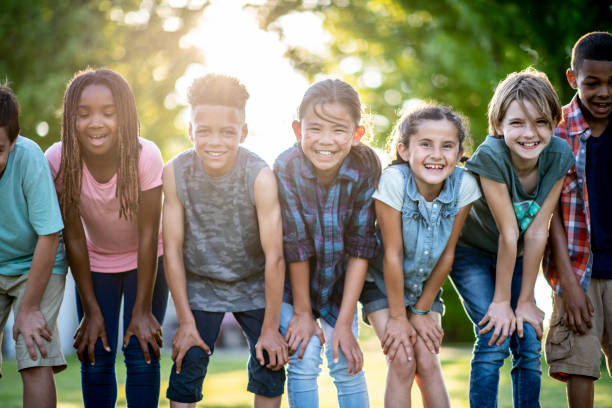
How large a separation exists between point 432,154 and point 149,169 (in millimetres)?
1569

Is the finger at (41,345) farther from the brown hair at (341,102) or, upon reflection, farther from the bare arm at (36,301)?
the brown hair at (341,102)

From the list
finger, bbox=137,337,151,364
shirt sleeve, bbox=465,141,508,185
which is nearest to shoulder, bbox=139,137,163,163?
finger, bbox=137,337,151,364

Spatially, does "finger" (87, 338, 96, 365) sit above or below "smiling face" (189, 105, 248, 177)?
below

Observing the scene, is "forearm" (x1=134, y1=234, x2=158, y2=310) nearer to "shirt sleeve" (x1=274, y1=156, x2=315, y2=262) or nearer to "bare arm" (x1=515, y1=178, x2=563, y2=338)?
"shirt sleeve" (x1=274, y1=156, x2=315, y2=262)

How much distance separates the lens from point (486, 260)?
367cm

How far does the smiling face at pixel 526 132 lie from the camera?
341 cm

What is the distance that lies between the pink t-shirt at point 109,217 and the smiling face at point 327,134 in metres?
0.86

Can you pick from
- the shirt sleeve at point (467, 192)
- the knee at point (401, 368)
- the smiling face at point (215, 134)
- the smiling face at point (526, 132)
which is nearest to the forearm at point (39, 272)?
the smiling face at point (215, 134)

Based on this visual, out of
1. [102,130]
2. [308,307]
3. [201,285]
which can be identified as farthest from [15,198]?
[308,307]

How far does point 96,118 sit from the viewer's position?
3.37m

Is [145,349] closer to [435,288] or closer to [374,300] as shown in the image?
[374,300]

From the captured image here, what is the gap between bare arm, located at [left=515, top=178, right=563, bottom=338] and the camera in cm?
347

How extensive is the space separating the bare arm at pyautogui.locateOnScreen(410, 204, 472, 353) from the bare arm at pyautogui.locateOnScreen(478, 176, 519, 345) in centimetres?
16

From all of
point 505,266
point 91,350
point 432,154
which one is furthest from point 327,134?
point 91,350
